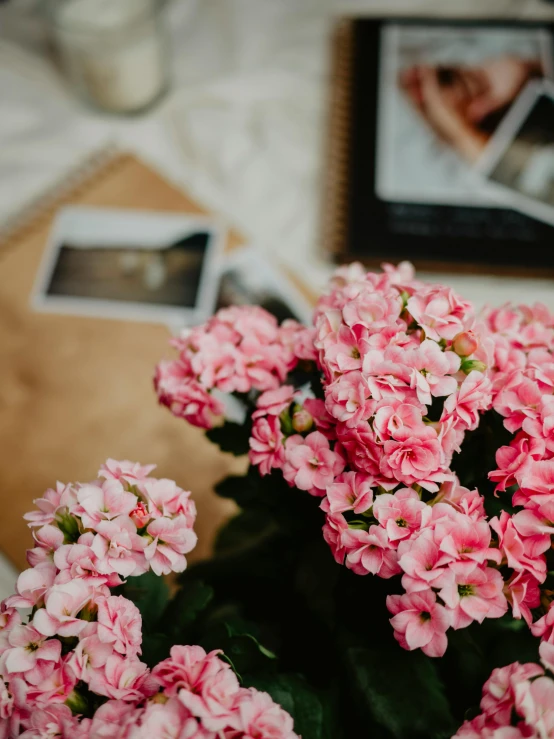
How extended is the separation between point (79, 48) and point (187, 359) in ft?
1.75

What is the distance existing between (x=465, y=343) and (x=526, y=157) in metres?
0.51

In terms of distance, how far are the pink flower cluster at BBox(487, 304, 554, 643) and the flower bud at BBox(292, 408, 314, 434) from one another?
0.09 m

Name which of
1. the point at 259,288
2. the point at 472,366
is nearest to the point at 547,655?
the point at 472,366

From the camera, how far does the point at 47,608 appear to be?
242 mm

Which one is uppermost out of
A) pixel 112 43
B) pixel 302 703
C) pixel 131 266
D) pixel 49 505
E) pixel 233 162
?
pixel 112 43

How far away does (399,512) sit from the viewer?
0.26 m

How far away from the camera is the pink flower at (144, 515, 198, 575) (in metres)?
0.27

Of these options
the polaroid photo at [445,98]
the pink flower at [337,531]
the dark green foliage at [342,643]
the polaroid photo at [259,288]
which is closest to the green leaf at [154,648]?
the dark green foliage at [342,643]

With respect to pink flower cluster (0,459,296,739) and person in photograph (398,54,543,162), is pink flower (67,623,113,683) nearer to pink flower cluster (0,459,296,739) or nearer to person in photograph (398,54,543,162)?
pink flower cluster (0,459,296,739)

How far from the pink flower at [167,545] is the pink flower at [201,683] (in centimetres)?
4

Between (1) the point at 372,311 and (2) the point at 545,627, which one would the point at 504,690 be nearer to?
(2) the point at 545,627

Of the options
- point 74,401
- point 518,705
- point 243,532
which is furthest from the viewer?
point 74,401

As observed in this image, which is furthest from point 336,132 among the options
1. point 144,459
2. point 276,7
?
point 144,459

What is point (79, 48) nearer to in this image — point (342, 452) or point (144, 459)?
point (144, 459)
